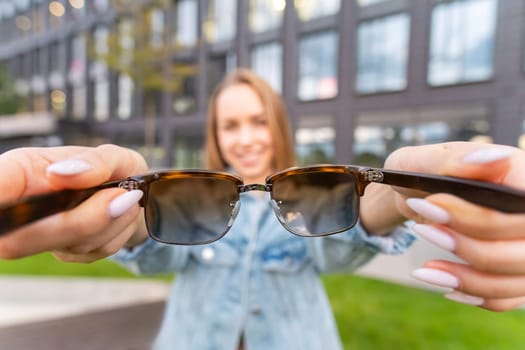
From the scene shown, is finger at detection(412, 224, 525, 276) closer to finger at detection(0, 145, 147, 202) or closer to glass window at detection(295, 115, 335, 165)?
finger at detection(0, 145, 147, 202)

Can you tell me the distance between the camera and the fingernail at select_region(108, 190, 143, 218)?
0.20 meters

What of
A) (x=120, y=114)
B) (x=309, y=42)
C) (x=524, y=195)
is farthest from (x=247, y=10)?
(x=120, y=114)

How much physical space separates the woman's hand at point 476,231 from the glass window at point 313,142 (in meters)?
0.56

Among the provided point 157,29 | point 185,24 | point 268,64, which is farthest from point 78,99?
point 268,64

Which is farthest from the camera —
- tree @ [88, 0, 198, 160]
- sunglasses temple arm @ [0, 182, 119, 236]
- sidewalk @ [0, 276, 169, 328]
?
tree @ [88, 0, 198, 160]

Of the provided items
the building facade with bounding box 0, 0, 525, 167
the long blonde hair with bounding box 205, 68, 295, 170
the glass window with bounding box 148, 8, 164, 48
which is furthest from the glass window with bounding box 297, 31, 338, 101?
the glass window with bounding box 148, 8, 164, 48

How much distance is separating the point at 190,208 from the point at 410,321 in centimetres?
122

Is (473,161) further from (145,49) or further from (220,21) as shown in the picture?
(145,49)

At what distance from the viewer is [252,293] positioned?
17.3 inches

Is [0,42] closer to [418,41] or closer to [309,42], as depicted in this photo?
[309,42]

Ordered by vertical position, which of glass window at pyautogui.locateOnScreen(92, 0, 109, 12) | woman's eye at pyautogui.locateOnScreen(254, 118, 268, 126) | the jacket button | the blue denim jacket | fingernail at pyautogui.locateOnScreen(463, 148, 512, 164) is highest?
glass window at pyautogui.locateOnScreen(92, 0, 109, 12)

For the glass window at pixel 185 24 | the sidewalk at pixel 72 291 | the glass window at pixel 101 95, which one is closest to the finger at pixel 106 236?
the sidewalk at pixel 72 291

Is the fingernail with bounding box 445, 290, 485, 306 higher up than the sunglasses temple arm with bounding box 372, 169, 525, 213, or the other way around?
the sunglasses temple arm with bounding box 372, 169, 525, 213

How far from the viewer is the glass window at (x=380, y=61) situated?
38.1 inches
